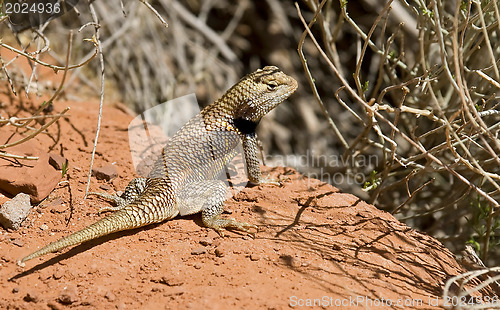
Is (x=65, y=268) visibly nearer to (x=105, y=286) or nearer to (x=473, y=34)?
(x=105, y=286)

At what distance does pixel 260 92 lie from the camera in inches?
201

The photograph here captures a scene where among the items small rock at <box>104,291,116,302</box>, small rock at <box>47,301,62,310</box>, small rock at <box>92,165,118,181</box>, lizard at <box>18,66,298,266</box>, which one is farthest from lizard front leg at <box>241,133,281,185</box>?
small rock at <box>47,301,62,310</box>

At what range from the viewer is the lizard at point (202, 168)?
379 cm

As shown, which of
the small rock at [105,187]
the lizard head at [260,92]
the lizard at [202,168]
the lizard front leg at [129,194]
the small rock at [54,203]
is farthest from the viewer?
the lizard head at [260,92]

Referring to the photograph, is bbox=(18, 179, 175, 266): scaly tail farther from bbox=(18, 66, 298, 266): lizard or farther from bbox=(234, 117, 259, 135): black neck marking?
bbox=(234, 117, 259, 135): black neck marking

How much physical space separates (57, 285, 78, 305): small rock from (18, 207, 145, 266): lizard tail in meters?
0.29

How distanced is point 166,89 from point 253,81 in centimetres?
272

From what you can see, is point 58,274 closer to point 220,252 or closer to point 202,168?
point 220,252

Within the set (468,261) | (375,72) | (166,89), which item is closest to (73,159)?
(166,89)

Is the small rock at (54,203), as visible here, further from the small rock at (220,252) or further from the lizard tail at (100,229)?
the small rock at (220,252)

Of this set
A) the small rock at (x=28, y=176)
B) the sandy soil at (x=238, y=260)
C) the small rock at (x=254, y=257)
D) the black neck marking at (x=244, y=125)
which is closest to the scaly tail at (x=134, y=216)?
the sandy soil at (x=238, y=260)

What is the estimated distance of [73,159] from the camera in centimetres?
459

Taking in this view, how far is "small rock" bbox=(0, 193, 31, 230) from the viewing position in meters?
3.64

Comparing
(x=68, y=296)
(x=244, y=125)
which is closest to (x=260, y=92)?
(x=244, y=125)
